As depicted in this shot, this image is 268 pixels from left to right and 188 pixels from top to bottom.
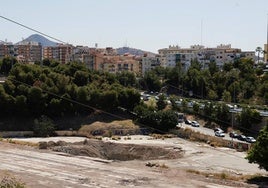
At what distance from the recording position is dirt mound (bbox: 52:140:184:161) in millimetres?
32688

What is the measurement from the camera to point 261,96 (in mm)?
55031

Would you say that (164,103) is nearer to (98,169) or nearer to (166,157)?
(166,157)

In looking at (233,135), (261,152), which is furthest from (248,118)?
(261,152)

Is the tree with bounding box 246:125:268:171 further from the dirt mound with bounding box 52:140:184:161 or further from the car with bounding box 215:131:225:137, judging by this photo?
the car with bounding box 215:131:225:137

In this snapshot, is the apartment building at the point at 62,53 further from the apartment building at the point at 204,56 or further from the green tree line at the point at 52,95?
the green tree line at the point at 52,95

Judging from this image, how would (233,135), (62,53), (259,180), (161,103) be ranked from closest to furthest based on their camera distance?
1. (259,180)
2. (233,135)
3. (161,103)
4. (62,53)

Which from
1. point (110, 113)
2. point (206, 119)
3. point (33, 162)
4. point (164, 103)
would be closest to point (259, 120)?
point (206, 119)

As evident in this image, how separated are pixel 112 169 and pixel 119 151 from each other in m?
10.3

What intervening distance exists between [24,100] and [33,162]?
22051 millimetres

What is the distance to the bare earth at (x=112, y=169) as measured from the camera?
21.7 meters

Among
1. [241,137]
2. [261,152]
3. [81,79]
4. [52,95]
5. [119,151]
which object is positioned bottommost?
[119,151]

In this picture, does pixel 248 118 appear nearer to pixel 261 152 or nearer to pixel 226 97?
pixel 226 97

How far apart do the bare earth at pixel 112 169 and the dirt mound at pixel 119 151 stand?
67 centimetres

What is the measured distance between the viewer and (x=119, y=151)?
3544 centimetres
